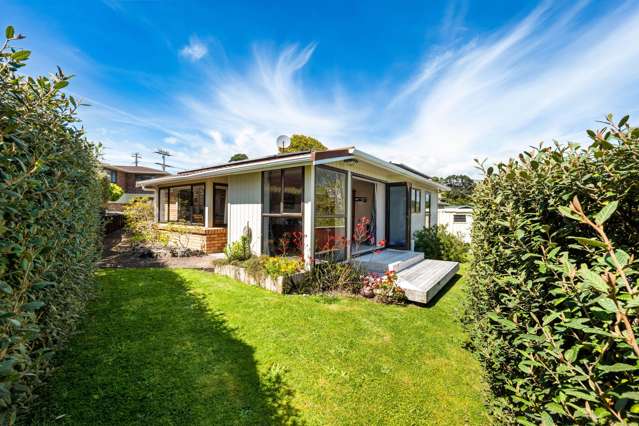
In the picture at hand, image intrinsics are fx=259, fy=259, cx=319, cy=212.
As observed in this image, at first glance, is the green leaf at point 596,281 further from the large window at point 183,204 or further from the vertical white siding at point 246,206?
the large window at point 183,204

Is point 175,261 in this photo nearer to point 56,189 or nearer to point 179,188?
point 179,188

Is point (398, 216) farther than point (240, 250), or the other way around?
point (398, 216)

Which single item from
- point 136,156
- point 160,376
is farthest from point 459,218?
point 136,156

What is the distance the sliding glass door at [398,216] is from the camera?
32.1ft

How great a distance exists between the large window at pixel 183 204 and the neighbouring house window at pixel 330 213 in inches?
260

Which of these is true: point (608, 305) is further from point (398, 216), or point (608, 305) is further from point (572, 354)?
point (398, 216)

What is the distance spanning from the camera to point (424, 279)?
6422mm

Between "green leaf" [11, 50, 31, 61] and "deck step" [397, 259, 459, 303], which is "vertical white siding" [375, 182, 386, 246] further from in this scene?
"green leaf" [11, 50, 31, 61]

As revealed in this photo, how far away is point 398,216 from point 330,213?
169 inches

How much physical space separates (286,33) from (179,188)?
8.61 metres

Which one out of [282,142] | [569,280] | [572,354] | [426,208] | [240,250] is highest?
[282,142]

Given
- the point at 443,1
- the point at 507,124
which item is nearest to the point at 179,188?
the point at 443,1

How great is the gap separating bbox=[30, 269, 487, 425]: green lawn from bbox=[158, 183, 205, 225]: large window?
6.72 meters

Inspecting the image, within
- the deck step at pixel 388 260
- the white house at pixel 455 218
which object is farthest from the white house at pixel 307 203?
the white house at pixel 455 218
